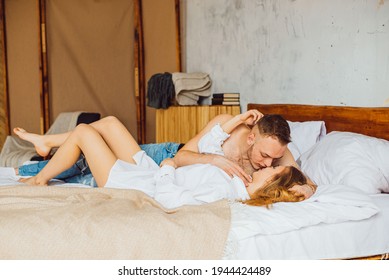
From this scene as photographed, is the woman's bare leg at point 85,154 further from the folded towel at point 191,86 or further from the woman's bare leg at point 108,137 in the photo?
the folded towel at point 191,86

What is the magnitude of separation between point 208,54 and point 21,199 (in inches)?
107

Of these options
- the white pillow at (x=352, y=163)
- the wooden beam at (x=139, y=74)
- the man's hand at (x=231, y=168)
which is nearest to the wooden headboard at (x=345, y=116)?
the white pillow at (x=352, y=163)

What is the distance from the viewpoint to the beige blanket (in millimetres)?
1565

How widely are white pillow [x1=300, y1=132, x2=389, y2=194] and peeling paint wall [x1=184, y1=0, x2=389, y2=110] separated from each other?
0.35 metres

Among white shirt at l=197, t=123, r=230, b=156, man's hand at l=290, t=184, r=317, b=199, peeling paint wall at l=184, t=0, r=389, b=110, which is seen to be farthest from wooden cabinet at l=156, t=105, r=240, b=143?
man's hand at l=290, t=184, r=317, b=199

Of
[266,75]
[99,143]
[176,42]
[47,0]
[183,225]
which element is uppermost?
[47,0]

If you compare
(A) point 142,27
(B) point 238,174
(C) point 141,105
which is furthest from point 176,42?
(B) point 238,174

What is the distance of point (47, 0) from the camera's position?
16.3 feet

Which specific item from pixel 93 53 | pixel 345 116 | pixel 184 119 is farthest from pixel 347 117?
pixel 93 53

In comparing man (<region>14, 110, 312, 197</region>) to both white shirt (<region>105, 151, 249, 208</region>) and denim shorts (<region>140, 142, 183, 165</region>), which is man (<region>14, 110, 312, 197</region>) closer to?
white shirt (<region>105, 151, 249, 208</region>)

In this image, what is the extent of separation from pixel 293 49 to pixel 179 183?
56.2 inches

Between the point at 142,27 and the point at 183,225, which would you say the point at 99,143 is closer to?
the point at 183,225

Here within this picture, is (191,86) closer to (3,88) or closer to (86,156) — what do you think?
(86,156)

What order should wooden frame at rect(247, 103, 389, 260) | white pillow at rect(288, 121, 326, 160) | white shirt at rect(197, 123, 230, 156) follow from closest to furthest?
wooden frame at rect(247, 103, 389, 260) → white shirt at rect(197, 123, 230, 156) → white pillow at rect(288, 121, 326, 160)
